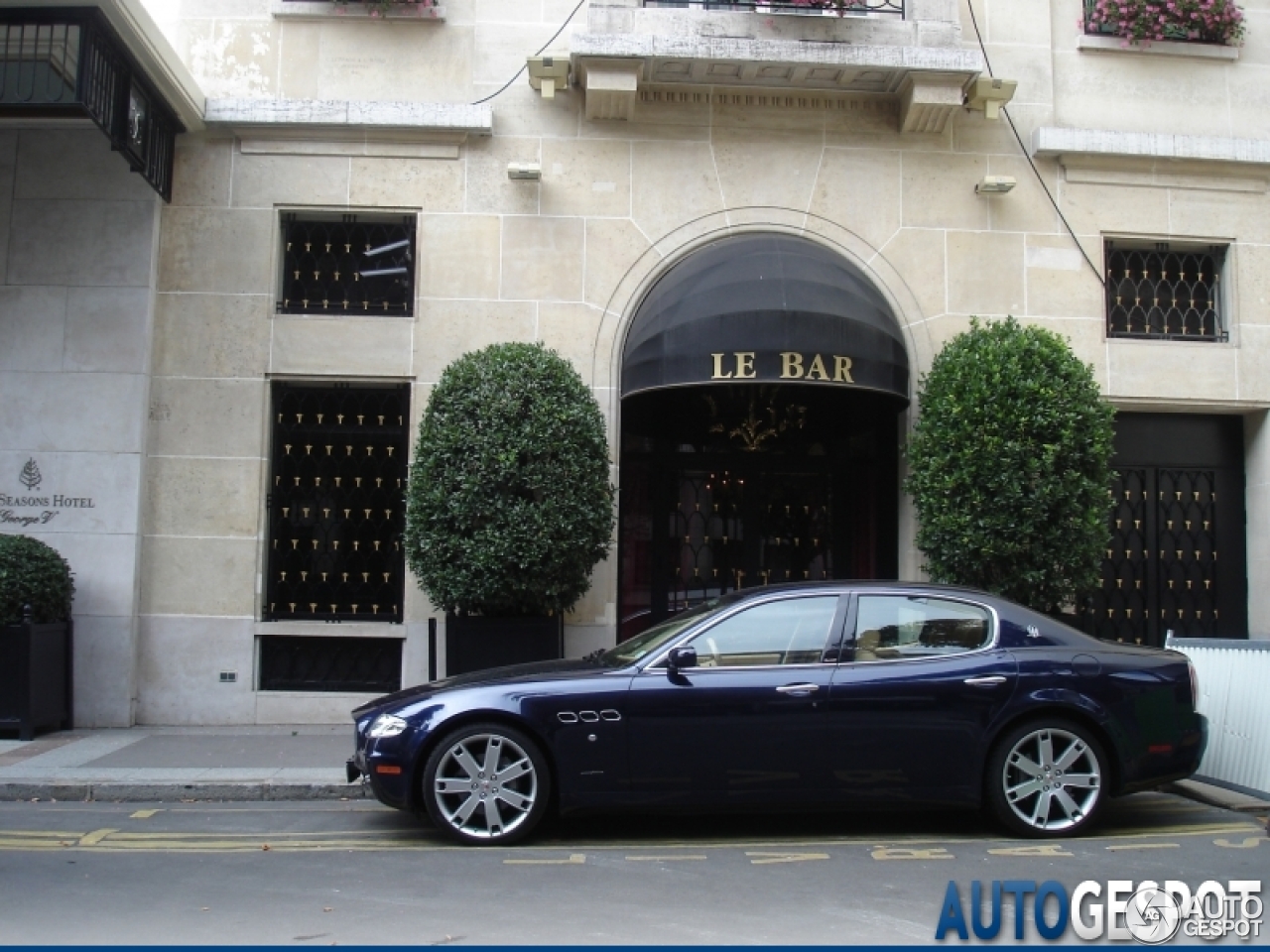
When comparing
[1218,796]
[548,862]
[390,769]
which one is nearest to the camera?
[548,862]

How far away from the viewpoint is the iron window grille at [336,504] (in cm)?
1156

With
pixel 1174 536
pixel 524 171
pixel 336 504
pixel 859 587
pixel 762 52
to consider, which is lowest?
pixel 859 587

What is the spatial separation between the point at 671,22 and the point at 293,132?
3.79m

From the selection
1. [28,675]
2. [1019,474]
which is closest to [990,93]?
[1019,474]

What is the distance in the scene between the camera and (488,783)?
23.0 feet

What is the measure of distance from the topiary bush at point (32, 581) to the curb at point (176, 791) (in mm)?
1990

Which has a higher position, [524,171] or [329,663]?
[524,171]

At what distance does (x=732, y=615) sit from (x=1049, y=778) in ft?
6.94

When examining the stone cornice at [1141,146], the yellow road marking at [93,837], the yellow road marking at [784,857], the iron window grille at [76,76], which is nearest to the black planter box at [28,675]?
the yellow road marking at [93,837]

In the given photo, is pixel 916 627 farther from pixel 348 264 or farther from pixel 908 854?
pixel 348 264

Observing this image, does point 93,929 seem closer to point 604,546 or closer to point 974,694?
point 974,694

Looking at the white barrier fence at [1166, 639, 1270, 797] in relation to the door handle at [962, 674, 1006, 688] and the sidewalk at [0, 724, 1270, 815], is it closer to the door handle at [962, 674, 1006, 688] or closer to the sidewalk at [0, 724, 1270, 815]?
the sidewalk at [0, 724, 1270, 815]

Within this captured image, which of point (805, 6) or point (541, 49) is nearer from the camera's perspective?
point (805, 6)

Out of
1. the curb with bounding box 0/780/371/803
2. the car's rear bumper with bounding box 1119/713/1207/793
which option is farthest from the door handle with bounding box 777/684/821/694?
the curb with bounding box 0/780/371/803
